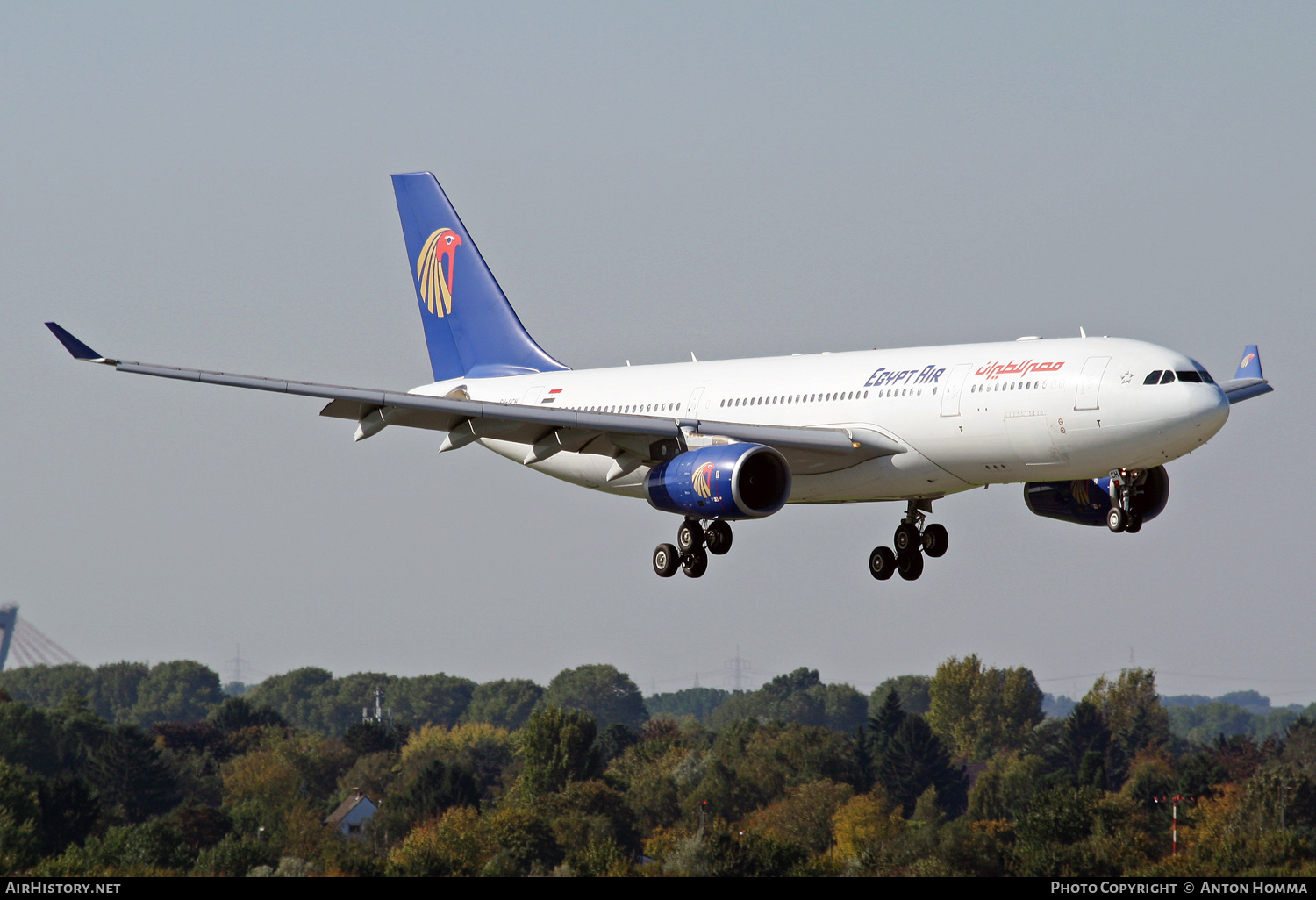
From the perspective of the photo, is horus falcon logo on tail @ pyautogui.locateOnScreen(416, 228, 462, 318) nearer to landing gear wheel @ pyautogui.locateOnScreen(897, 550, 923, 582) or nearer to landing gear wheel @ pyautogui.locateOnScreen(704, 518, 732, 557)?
landing gear wheel @ pyautogui.locateOnScreen(704, 518, 732, 557)

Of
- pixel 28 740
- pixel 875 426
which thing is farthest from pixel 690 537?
pixel 28 740

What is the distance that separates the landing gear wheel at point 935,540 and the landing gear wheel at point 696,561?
699 cm

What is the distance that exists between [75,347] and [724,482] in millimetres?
16707

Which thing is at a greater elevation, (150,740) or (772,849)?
(150,740)

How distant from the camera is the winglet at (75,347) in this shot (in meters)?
40.6

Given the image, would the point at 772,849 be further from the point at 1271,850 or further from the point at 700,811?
the point at 1271,850

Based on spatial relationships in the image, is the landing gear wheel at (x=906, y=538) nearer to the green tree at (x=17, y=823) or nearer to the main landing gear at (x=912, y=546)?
the main landing gear at (x=912, y=546)

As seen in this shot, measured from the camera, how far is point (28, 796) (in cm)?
14275

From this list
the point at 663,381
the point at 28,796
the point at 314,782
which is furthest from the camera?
the point at 314,782

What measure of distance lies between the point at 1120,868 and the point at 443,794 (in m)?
68.6

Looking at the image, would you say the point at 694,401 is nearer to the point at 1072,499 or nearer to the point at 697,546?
the point at 697,546

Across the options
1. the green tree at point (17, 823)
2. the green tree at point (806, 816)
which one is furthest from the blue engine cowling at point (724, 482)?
the green tree at point (806, 816)

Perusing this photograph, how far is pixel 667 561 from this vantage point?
151ft
